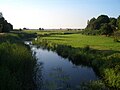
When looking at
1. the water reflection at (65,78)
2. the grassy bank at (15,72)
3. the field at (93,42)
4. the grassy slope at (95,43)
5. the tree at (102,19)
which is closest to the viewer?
the grassy bank at (15,72)

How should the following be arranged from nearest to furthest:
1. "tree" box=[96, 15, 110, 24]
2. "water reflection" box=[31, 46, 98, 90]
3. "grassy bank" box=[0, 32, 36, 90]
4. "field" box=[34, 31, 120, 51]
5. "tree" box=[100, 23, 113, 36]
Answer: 1. "grassy bank" box=[0, 32, 36, 90]
2. "water reflection" box=[31, 46, 98, 90]
3. "field" box=[34, 31, 120, 51]
4. "tree" box=[100, 23, 113, 36]
5. "tree" box=[96, 15, 110, 24]

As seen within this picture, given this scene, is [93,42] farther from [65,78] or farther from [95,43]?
[65,78]

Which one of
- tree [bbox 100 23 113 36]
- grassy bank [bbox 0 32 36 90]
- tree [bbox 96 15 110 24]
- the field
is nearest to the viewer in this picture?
grassy bank [bbox 0 32 36 90]

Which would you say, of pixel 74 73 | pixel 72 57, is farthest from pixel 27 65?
pixel 72 57

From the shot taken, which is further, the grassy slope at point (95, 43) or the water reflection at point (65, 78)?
the grassy slope at point (95, 43)

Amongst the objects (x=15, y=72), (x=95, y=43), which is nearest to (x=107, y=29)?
(x=95, y=43)

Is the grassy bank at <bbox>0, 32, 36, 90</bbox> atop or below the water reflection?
atop

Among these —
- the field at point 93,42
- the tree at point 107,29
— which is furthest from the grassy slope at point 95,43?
the tree at point 107,29

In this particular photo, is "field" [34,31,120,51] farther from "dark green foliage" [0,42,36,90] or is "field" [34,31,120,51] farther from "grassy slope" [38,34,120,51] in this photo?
"dark green foliage" [0,42,36,90]

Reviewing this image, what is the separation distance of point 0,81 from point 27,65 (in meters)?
9.27

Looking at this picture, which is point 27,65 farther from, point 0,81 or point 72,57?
point 72,57

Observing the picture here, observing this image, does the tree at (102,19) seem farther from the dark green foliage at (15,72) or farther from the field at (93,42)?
the dark green foliage at (15,72)

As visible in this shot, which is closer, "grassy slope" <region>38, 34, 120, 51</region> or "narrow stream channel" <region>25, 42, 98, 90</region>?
"narrow stream channel" <region>25, 42, 98, 90</region>

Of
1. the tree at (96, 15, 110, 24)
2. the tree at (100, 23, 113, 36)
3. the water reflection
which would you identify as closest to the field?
the tree at (100, 23, 113, 36)
